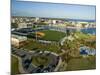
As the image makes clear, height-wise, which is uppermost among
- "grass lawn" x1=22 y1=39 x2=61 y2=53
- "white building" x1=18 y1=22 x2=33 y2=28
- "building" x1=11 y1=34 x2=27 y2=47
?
"white building" x1=18 y1=22 x2=33 y2=28

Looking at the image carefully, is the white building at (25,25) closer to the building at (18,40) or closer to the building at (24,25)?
the building at (24,25)

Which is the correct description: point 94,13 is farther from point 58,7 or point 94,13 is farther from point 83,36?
point 58,7

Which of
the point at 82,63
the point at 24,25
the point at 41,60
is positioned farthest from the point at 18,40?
the point at 82,63

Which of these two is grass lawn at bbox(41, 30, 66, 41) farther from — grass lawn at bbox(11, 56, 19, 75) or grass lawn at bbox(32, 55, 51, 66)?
grass lawn at bbox(11, 56, 19, 75)

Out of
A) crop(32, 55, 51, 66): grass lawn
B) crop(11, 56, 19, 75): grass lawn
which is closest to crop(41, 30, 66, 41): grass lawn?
crop(32, 55, 51, 66): grass lawn

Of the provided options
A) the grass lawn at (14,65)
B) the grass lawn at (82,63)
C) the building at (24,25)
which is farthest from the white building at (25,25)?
the grass lawn at (82,63)
